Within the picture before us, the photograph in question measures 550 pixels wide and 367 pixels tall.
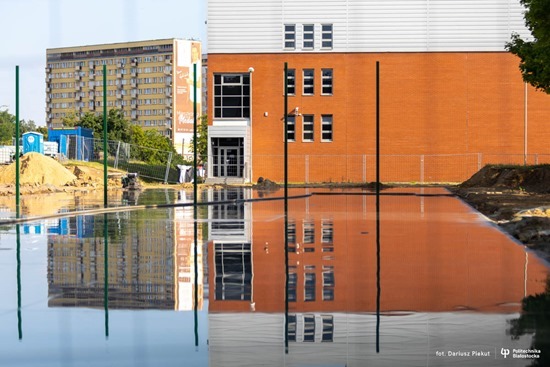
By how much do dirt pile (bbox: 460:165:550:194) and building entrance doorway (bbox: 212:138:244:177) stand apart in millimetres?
18873

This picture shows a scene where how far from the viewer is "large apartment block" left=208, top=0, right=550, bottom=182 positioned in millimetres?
63625

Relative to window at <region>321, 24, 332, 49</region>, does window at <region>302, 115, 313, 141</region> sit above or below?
below

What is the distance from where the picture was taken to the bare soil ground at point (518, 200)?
1825 centimetres

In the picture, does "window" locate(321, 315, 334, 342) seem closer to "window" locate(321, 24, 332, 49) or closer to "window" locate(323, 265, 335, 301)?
"window" locate(323, 265, 335, 301)

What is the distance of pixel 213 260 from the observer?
15094 millimetres

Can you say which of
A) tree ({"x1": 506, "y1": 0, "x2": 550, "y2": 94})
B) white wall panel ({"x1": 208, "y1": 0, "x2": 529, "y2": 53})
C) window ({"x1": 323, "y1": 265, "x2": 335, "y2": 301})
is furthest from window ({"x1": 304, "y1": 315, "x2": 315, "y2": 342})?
white wall panel ({"x1": 208, "y1": 0, "x2": 529, "y2": 53})

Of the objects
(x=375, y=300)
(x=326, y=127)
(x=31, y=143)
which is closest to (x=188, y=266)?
(x=375, y=300)

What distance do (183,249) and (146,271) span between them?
362cm

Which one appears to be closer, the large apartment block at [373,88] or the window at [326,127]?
the large apartment block at [373,88]

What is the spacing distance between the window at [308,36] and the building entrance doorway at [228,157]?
8.52 meters

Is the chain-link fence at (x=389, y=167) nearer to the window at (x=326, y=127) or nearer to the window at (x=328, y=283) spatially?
the window at (x=326, y=127)

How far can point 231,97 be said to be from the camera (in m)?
65.8

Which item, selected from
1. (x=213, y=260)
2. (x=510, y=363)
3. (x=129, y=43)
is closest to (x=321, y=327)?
(x=510, y=363)

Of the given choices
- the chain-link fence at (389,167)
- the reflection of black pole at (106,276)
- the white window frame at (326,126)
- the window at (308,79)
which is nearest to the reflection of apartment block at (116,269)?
the reflection of black pole at (106,276)
